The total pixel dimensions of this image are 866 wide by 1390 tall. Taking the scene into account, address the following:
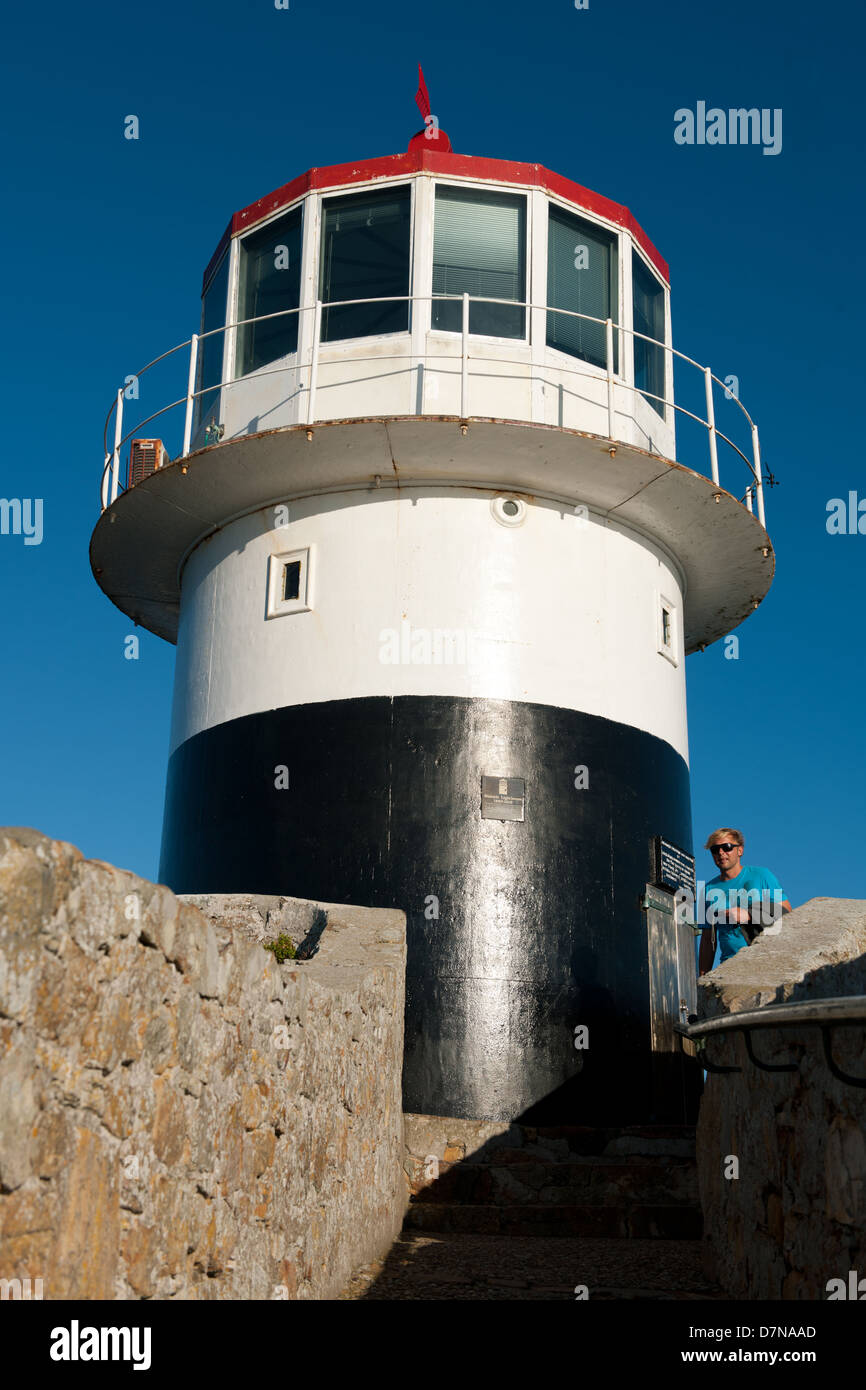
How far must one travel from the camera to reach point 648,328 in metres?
13.7

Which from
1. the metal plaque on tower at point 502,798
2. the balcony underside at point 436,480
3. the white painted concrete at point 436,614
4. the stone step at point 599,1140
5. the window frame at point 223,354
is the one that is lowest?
the stone step at point 599,1140

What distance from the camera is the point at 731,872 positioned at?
372 inches

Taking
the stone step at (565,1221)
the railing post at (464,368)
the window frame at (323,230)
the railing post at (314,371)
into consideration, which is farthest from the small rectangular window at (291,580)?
the stone step at (565,1221)

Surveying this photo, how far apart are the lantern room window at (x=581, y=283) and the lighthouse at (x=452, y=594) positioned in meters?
0.03

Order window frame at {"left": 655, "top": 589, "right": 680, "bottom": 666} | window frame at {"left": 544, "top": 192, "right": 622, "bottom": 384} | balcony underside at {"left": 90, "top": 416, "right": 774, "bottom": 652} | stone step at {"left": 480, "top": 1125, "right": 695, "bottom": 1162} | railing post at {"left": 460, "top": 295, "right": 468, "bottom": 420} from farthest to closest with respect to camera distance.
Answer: window frame at {"left": 655, "top": 589, "right": 680, "bottom": 666}
window frame at {"left": 544, "top": 192, "right": 622, "bottom": 384}
balcony underside at {"left": 90, "top": 416, "right": 774, "bottom": 652}
railing post at {"left": 460, "top": 295, "right": 468, "bottom": 420}
stone step at {"left": 480, "top": 1125, "right": 695, "bottom": 1162}

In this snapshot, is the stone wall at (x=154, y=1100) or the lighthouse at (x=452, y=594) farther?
the lighthouse at (x=452, y=594)

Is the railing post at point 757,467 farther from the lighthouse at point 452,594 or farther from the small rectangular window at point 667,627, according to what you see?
the small rectangular window at point 667,627

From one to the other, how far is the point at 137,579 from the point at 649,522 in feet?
18.4

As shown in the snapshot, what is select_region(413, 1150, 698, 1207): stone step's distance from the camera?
9750 millimetres

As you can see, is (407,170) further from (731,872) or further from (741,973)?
(741,973)

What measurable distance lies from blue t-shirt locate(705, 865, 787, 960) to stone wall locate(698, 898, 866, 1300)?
614mm

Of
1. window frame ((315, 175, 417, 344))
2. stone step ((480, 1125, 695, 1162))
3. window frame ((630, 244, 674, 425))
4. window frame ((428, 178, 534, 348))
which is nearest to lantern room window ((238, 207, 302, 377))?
window frame ((315, 175, 417, 344))

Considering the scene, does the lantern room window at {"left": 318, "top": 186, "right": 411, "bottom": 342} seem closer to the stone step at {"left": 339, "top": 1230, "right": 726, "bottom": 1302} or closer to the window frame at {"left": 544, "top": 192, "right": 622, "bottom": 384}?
the window frame at {"left": 544, "top": 192, "right": 622, "bottom": 384}

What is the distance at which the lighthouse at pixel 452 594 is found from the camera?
36.3ft
